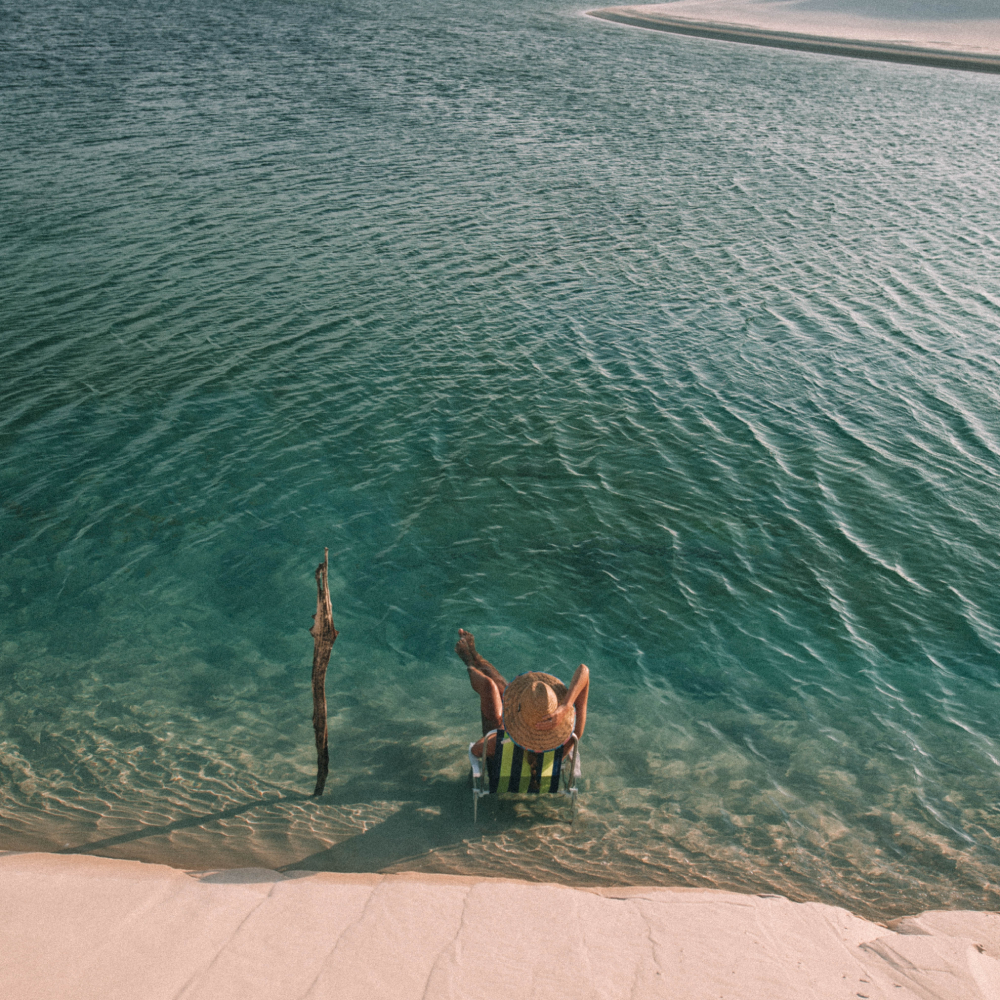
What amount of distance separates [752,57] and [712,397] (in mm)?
53769

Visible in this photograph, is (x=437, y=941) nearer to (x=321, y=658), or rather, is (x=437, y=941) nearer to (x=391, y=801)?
(x=391, y=801)

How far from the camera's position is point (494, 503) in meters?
15.5

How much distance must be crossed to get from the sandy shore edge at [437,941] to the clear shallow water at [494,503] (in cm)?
79

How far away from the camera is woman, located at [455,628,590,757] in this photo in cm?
906

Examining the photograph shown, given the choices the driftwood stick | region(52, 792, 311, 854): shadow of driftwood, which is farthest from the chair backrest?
region(52, 792, 311, 854): shadow of driftwood

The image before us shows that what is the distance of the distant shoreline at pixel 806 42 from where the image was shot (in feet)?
197

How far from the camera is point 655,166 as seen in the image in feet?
114

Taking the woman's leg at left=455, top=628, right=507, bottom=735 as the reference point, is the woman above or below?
above

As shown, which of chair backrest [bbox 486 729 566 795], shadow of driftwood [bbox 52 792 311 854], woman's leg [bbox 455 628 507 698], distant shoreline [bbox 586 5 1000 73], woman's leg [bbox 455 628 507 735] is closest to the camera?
shadow of driftwood [bbox 52 792 311 854]

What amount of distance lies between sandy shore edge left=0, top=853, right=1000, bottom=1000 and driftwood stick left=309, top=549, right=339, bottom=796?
1434 mm

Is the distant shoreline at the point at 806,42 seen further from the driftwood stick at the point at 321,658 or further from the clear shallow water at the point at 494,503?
the driftwood stick at the point at 321,658

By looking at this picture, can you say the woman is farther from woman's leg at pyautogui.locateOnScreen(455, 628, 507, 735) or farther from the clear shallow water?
the clear shallow water

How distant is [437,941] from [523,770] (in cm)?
244

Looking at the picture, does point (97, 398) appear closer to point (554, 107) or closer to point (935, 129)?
point (554, 107)
